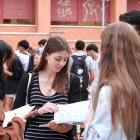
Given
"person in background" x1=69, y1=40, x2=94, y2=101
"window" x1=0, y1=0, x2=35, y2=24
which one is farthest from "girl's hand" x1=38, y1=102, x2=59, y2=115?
"window" x1=0, y1=0, x2=35, y2=24

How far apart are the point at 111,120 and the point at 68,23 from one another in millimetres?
31646

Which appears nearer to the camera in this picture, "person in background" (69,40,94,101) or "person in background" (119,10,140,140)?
"person in background" (119,10,140,140)

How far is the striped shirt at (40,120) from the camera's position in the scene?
3.69 m

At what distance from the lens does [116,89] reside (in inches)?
97.2

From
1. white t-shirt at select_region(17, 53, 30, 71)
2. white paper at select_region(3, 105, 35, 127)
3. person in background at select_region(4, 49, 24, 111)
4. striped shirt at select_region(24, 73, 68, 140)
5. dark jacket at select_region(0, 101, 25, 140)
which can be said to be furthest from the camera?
white t-shirt at select_region(17, 53, 30, 71)

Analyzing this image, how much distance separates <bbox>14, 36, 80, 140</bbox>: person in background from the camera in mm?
3703

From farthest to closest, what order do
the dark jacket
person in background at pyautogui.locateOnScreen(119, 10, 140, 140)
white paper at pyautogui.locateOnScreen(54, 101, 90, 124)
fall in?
person in background at pyautogui.locateOnScreen(119, 10, 140, 140) < white paper at pyautogui.locateOnScreen(54, 101, 90, 124) < the dark jacket

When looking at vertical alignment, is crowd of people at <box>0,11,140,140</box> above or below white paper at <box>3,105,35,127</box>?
above

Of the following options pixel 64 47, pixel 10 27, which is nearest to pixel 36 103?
pixel 64 47

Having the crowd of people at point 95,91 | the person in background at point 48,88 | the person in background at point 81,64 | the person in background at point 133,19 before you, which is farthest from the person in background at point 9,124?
the person in background at point 81,64

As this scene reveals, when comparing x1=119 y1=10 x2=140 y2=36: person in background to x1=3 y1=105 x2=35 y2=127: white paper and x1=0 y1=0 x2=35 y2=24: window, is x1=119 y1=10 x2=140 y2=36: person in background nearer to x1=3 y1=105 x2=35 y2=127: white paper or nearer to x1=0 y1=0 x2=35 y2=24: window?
x1=3 y1=105 x2=35 y2=127: white paper

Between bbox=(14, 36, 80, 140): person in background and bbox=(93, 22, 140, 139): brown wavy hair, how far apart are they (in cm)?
116

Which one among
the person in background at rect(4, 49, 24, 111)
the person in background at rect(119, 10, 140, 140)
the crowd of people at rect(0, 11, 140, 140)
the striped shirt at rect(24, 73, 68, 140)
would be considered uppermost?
the person in background at rect(119, 10, 140, 140)

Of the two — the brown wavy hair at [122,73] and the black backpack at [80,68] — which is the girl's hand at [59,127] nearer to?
the brown wavy hair at [122,73]
